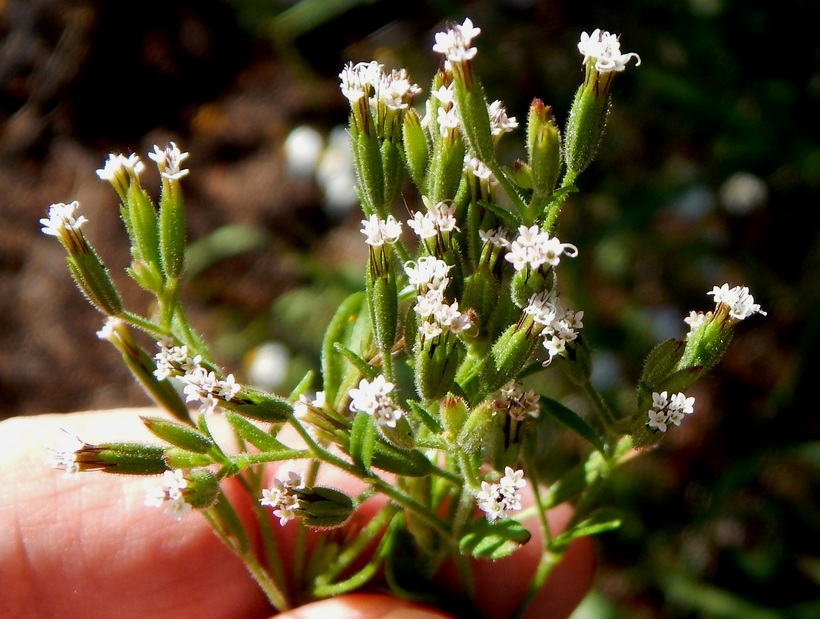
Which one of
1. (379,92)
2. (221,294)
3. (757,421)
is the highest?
(379,92)

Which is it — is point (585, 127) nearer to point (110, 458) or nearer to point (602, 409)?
point (602, 409)

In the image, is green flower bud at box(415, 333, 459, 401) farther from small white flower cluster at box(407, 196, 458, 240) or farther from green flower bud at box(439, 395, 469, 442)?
small white flower cluster at box(407, 196, 458, 240)

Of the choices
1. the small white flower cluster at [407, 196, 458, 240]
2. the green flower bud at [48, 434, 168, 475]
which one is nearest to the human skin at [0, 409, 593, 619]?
the green flower bud at [48, 434, 168, 475]

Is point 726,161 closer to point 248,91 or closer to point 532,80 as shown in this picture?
point 532,80

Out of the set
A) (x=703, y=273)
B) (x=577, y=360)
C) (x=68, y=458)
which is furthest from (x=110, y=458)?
(x=703, y=273)

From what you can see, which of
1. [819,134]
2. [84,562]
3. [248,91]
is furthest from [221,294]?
[819,134]

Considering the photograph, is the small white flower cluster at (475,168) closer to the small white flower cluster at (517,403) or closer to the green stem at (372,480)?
the small white flower cluster at (517,403)
